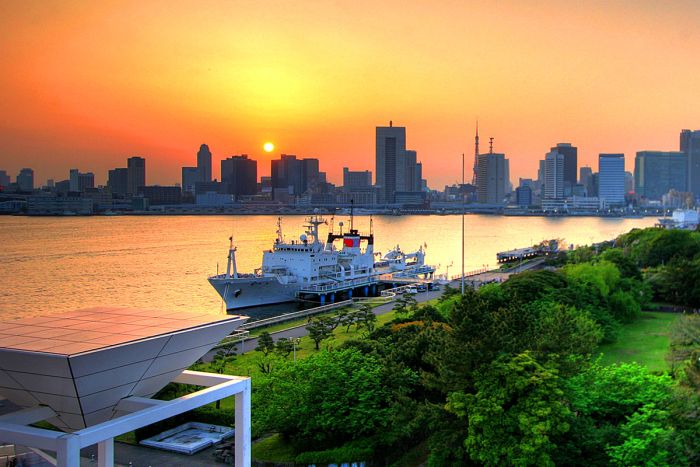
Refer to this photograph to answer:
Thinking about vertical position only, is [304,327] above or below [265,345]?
below

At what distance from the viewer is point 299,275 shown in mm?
55875

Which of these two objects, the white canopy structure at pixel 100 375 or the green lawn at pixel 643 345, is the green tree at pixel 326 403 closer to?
the white canopy structure at pixel 100 375

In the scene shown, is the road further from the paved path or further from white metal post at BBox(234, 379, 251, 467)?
white metal post at BBox(234, 379, 251, 467)

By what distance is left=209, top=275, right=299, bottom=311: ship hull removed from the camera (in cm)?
4994

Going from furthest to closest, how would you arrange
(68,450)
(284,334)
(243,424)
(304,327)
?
(304,327), (284,334), (243,424), (68,450)

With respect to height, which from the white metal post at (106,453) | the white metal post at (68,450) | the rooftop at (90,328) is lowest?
the white metal post at (106,453)

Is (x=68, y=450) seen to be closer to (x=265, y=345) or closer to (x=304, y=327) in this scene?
(x=265, y=345)

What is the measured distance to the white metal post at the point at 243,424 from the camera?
1280cm

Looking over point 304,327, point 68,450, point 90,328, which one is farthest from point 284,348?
point 68,450

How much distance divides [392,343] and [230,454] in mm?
6630

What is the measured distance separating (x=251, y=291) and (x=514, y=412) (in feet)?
127

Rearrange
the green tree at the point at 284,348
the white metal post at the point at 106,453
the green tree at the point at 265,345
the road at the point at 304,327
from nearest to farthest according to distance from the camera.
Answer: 1. the white metal post at the point at 106,453
2. the green tree at the point at 284,348
3. the green tree at the point at 265,345
4. the road at the point at 304,327

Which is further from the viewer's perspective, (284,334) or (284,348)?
(284,334)

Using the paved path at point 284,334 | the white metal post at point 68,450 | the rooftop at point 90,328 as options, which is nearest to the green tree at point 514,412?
the rooftop at point 90,328
